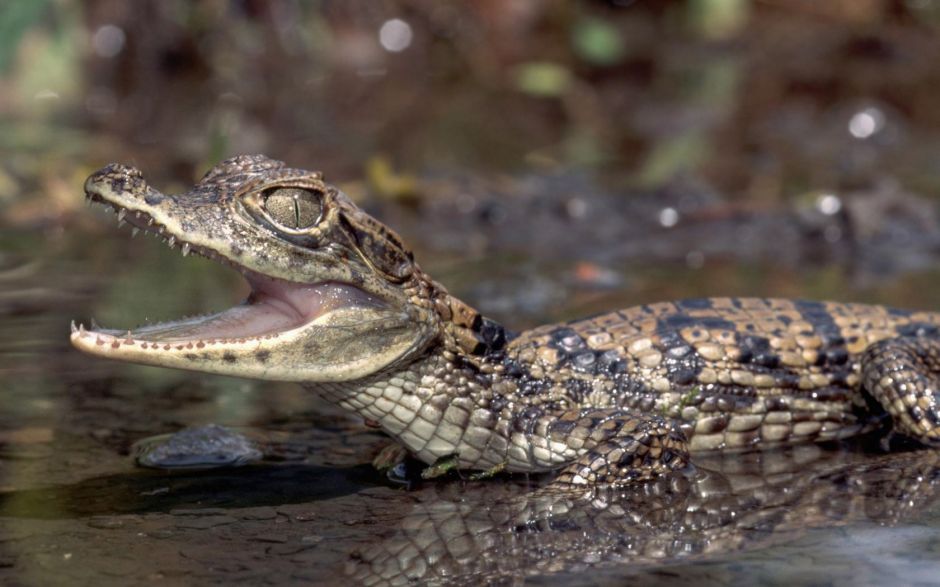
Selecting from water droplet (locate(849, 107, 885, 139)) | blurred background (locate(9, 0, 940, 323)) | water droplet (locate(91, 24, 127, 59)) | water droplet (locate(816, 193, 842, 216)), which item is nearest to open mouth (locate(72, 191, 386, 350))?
blurred background (locate(9, 0, 940, 323))

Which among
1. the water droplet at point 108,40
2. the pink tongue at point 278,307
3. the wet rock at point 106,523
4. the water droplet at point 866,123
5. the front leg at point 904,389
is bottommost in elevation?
the wet rock at point 106,523

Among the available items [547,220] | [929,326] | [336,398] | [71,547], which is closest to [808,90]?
[547,220]

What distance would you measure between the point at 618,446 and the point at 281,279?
47.2 inches

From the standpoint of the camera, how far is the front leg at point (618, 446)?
14.4 feet

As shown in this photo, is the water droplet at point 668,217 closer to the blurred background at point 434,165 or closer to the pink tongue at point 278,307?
the blurred background at point 434,165

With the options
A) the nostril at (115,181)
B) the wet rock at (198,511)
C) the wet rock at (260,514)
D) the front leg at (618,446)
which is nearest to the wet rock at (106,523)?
the wet rock at (198,511)

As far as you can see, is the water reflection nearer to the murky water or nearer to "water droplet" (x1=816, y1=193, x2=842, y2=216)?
the murky water

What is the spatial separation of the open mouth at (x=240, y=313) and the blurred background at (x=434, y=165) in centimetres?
54

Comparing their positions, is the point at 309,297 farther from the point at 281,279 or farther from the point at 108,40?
the point at 108,40

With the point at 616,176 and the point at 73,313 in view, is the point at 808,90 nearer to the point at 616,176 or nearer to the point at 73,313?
the point at 616,176

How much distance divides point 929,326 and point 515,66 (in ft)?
32.4

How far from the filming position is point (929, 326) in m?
5.34

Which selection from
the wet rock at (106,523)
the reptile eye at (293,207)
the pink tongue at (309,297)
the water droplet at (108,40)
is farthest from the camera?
the water droplet at (108,40)

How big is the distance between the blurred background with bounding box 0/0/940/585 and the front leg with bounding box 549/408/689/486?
669mm
